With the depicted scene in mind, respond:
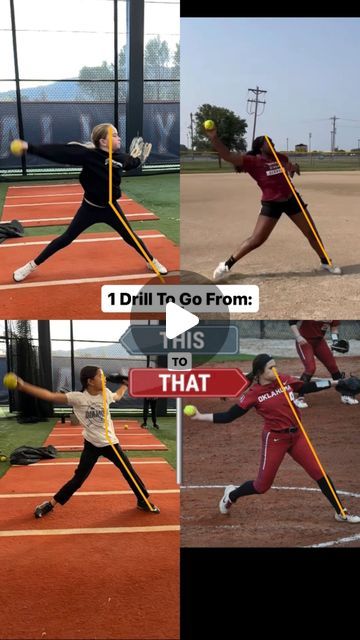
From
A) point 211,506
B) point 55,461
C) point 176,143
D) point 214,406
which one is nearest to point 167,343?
point 214,406

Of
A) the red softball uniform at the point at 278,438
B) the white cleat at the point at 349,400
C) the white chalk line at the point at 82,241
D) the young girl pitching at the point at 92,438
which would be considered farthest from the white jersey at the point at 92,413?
the white cleat at the point at 349,400

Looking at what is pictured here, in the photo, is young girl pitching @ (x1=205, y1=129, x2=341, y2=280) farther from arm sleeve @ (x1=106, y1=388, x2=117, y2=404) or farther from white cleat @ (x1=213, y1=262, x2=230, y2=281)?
arm sleeve @ (x1=106, y1=388, x2=117, y2=404)

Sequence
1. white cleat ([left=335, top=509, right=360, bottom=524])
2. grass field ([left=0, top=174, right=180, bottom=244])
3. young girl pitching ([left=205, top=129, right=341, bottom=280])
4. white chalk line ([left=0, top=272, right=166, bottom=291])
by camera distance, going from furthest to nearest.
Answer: grass field ([left=0, top=174, right=180, bottom=244])
white chalk line ([left=0, top=272, right=166, bottom=291])
young girl pitching ([left=205, top=129, right=341, bottom=280])
white cleat ([left=335, top=509, right=360, bottom=524])

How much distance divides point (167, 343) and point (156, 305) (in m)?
0.22

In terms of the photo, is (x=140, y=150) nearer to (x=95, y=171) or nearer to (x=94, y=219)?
(x=95, y=171)

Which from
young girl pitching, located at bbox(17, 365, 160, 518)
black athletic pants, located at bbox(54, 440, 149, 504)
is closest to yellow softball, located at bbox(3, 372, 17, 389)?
young girl pitching, located at bbox(17, 365, 160, 518)

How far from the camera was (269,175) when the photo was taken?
451 centimetres

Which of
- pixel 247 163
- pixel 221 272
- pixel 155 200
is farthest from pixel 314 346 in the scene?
pixel 155 200

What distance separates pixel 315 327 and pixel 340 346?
27 centimetres

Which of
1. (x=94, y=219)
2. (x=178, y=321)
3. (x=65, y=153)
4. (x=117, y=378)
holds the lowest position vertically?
(x=117, y=378)

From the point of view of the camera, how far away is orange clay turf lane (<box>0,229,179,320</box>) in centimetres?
441

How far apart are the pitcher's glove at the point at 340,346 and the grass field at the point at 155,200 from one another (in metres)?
1.77

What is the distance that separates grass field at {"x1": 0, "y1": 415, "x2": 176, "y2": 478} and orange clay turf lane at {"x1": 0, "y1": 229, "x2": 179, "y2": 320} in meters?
0.82

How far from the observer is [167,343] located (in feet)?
11.7
